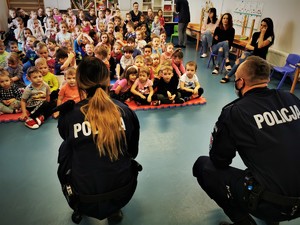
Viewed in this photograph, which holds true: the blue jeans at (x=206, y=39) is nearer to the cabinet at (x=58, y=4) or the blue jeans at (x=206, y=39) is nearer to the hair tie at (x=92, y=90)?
the hair tie at (x=92, y=90)

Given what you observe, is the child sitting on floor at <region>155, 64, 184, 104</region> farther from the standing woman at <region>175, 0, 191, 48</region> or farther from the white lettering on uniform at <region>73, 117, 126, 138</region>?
the standing woman at <region>175, 0, 191, 48</region>

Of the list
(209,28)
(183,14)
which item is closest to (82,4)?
(183,14)

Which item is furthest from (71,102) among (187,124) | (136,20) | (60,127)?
(136,20)

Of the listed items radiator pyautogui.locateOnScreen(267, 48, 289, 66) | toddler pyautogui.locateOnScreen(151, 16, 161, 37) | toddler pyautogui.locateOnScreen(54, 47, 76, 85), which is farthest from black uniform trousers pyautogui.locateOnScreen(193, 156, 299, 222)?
toddler pyautogui.locateOnScreen(151, 16, 161, 37)

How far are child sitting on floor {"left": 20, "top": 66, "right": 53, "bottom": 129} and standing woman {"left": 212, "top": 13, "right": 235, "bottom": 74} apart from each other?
382 centimetres

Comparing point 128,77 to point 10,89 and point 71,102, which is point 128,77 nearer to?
point 10,89

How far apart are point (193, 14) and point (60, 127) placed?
9.08 m

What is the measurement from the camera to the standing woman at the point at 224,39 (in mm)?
5805

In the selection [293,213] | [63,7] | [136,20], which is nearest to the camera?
[293,213]

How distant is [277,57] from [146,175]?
4602mm

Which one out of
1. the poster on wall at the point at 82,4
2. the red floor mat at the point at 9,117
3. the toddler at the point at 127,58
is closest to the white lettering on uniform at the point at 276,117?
the red floor mat at the point at 9,117

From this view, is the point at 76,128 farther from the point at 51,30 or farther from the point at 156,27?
the point at 156,27

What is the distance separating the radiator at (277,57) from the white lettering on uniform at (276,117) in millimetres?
4381

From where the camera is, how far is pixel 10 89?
3754mm
